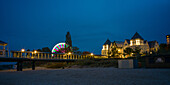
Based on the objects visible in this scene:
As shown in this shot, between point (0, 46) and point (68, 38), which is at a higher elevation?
point (68, 38)

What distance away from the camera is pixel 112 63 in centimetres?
2494

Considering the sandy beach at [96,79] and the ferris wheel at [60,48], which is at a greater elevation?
the ferris wheel at [60,48]

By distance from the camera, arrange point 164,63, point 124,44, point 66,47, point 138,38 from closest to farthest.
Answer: point 164,63, point 66,47, point 138,38, point 124,44

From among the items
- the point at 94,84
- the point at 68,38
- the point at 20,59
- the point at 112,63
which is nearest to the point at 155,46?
the point at 68,38

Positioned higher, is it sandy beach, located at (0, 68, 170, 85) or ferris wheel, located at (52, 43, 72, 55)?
ferris wheel, located at (52, 43, 72, 55)

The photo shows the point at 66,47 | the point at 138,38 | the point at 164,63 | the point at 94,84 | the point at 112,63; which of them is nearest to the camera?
the point at 94,84

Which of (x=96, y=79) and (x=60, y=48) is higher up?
(x=60, y=48)

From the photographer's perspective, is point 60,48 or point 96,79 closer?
point 96,79

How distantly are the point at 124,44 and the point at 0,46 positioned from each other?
5850cm

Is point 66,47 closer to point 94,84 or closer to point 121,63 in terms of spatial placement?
point 121,63

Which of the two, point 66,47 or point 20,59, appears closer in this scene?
point 20,59

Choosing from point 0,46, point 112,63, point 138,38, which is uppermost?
point 138,38

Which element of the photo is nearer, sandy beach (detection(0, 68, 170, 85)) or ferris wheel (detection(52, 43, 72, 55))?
sandy beach (detection(0, 68, 170, 85))

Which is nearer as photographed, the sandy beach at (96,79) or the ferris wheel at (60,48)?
the sandy beach at (96,79)
